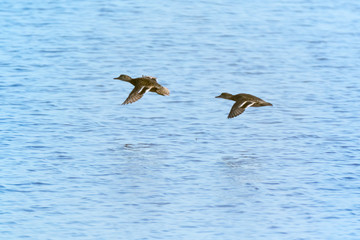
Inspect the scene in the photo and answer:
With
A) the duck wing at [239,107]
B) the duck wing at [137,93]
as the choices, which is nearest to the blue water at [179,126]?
the duck wing at [239,107]

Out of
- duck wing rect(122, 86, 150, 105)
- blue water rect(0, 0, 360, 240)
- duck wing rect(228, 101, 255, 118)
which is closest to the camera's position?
blue water rect(0, 0, 360, 240)

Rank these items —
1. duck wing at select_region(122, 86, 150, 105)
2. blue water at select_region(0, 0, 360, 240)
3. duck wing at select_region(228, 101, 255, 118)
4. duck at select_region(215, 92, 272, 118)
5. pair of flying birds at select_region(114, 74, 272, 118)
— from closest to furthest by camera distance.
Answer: blue water at select_region(0, 0, 360, 240), duck wing at select_region(228, 101, 255, 118), duck at select_region(215, 92, 272, 118), pair of flying birds at select_region(114, 74, 272, 118), duck wing at select_region(122, 86, 150, 105)

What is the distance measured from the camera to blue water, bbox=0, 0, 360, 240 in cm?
1557

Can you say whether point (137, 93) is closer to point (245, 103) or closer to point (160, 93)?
point (160, 93)

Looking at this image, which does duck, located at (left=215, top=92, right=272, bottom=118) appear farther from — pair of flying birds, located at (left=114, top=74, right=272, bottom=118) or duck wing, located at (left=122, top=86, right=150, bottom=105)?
duck wing, located at (left=122, top=86, right=150, bottom=105)

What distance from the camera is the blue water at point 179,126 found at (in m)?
15.6

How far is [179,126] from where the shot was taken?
2159 cm

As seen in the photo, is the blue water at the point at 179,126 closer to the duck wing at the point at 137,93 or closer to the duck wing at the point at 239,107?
the duck wing at the point at 239,107

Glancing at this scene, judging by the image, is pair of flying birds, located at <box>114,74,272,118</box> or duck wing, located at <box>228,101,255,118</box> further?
pair of flying birds, located at <box>114,74,272,118</box>

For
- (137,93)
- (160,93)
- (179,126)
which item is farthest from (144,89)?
(179,126)

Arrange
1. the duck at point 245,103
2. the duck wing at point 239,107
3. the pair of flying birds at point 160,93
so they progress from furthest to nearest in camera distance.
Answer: the pair of flying birds at point 160,93 → the duck at point 245,103 → the duck wing at point 239,107

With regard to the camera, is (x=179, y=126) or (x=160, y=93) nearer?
(x=160, y=93)

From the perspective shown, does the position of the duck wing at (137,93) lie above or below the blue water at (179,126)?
above

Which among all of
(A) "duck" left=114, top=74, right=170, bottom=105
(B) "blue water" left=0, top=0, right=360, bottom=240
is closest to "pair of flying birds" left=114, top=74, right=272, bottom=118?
(A) "duck" left=114, top=74, right=170, bottom=105
